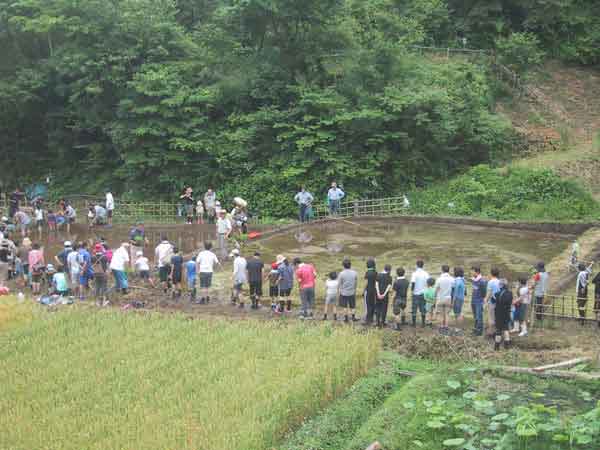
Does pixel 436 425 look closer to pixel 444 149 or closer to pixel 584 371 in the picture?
pixel 584 371

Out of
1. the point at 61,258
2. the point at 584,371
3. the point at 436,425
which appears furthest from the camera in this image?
the point at 61,258

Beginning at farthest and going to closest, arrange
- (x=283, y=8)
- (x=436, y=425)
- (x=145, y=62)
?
1. (x=145, y=62)
2. (x=283, y=8)
3. (x=436, y=425)

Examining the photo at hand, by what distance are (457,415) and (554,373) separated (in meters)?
2.64

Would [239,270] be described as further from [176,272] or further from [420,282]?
[420,282]

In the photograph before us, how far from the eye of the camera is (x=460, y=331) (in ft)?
50.4

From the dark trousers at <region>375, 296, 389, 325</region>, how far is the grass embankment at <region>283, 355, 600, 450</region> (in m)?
2.38

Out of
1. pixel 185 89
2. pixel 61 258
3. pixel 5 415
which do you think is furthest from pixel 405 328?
pixel 185 89

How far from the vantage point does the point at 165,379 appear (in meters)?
12.9

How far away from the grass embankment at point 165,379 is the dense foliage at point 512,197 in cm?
1352

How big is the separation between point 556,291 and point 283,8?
17.5 m

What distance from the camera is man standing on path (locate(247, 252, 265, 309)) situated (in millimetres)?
17109

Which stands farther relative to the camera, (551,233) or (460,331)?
(551,233)

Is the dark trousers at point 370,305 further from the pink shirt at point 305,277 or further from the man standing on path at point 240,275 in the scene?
the man standing on path at point 240,275

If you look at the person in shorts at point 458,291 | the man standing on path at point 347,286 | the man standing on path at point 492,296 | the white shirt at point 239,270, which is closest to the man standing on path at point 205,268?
the white shirt at point 239,270
